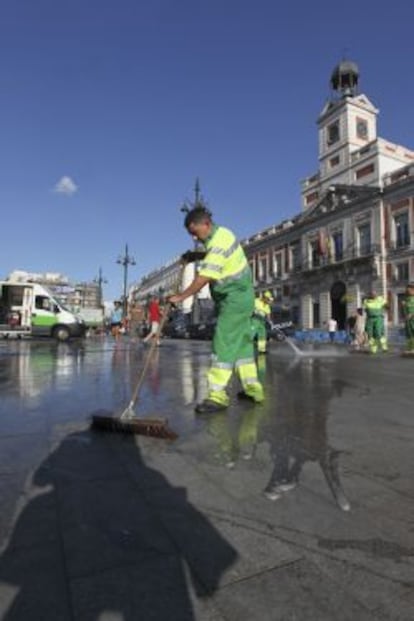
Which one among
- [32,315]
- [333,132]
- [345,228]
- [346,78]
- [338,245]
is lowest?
[32,315]

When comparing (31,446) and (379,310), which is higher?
(379,310)

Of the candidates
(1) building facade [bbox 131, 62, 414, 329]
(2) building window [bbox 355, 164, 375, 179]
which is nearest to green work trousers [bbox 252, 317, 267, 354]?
(1) building facade [bbox 131, 62, 414, 329]

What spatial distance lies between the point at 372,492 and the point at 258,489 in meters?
0.52

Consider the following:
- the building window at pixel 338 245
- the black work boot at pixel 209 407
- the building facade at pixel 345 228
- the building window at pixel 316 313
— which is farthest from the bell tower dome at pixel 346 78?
the black work boot at pixel 209 407

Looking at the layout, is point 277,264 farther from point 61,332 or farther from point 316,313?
point 61,332

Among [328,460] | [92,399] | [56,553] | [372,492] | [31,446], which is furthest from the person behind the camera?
[92,399]

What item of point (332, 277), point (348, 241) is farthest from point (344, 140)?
point (332, 277)

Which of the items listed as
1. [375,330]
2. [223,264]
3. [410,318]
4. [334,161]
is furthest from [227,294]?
[334,161]

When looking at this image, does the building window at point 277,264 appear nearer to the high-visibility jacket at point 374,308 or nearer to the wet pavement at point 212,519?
the high-visibility jacket at point 374,308

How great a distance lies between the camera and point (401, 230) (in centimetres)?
3919

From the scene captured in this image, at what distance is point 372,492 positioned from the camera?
7.48 feet

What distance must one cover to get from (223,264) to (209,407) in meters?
1.34

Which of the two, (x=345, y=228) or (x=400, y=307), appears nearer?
(x=400, y=307)

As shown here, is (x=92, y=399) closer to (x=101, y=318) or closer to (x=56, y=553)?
(x=56, y=553)
